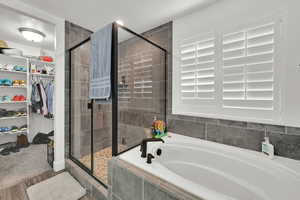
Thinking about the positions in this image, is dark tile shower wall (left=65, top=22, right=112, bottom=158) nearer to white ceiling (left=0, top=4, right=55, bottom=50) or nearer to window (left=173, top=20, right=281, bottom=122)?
white ceiling (left=0, top=4, right=55, bottom=50)

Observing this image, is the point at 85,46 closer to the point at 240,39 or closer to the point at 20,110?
the point at 240,39

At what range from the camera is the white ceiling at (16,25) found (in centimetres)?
190

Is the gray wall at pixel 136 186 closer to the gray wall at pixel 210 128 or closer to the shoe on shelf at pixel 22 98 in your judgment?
the gray wall at pixel 210 128

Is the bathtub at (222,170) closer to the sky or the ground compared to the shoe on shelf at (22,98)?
closer to the ground

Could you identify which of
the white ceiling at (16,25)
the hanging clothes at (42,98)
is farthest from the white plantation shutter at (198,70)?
the hanging clothes at (42,98)

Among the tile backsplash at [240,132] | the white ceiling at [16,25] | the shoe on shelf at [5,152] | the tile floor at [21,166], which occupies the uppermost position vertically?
the white ceiling at [16,25]

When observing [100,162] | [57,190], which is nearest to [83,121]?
[100,162]

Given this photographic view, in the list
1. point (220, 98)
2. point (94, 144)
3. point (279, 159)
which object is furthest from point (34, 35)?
point (279, 159)

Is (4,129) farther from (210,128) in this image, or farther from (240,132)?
(240,132)

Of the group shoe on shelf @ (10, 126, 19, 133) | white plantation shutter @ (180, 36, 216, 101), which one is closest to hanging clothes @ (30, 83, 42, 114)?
shoe on shelf @ (10, 126, 19, 133)

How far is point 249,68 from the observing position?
4.33 feet

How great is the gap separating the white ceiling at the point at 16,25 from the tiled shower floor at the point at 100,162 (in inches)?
81.2

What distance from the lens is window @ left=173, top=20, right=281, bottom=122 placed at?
123 centimetres

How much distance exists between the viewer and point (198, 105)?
1699 millimetres
